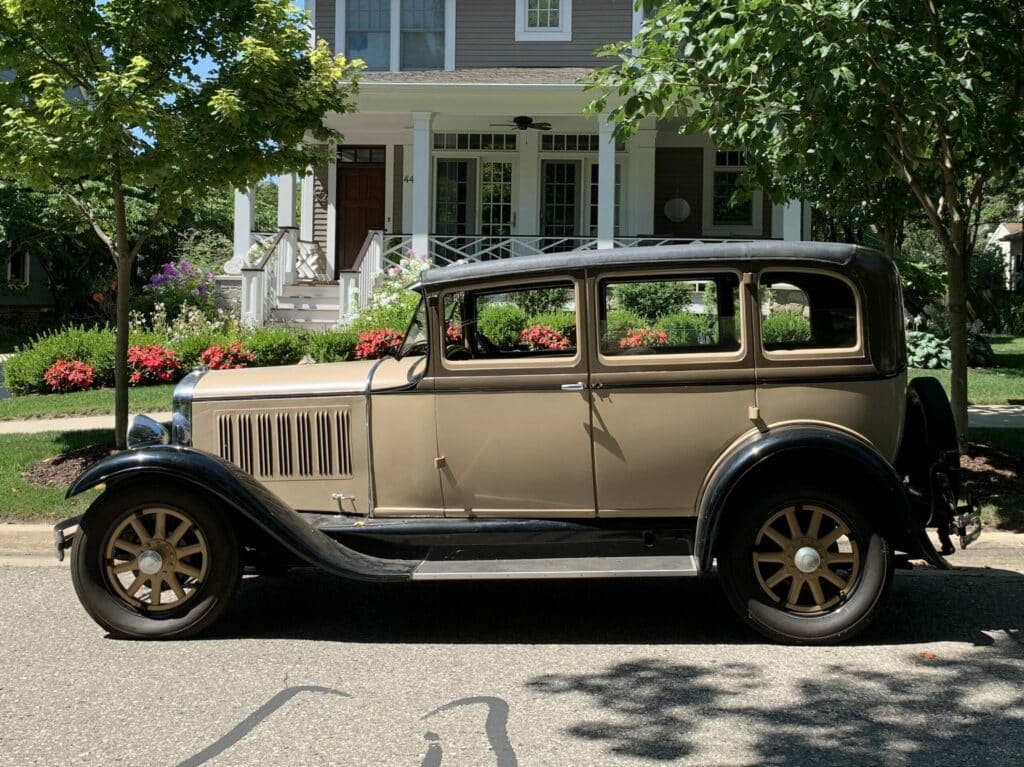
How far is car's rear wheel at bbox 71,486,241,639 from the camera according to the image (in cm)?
518

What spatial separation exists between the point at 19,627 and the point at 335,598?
174 cm

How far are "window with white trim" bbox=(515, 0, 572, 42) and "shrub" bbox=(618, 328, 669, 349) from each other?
16.2 meters

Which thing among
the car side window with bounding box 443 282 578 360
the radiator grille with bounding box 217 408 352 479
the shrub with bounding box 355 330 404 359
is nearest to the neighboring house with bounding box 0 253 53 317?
the shrub with bounding box 355 330 404 359

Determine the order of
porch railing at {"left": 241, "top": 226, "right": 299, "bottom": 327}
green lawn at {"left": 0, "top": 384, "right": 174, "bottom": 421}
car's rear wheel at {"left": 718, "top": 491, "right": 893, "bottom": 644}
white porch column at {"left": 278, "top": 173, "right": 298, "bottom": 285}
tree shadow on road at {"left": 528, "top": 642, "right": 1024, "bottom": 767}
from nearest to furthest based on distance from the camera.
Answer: tree shadow on road at {"left": 528, "top": 642, "right": 1024, "bottom": 767} < car's rear wheel at {"left": 718, "top": 491, "right": 893, "bottom": 644} < green lawn at {"left": 0, "top": 384, "right": 174, "bottom": 421} < porch railing at {"left": 241, "top": 226, "right": 299, "bottom": 327} < white porch column at {"left": 278, "top": 173, "right": 298, "bottom": 285}

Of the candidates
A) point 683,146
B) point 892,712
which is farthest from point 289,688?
point 683,146

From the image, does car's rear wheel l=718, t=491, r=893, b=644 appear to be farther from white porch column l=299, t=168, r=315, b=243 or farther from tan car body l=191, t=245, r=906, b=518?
white porch column l=299, t=168, r=315, b=243

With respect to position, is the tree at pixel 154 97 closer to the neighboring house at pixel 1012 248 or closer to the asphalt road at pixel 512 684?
the asphalt road at pixel 512 684

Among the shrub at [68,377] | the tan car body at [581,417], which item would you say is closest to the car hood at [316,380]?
the tan car body at [581,417]

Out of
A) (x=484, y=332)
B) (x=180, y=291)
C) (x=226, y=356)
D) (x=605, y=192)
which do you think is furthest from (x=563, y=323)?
(x=180, y=291)

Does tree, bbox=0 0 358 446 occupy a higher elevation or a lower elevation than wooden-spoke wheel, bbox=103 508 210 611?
higher

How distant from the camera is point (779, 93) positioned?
7.01m

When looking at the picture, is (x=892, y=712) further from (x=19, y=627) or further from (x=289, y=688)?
(x=19, y=627)

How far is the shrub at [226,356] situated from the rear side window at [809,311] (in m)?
10.4

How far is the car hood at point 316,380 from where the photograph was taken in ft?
18.0
